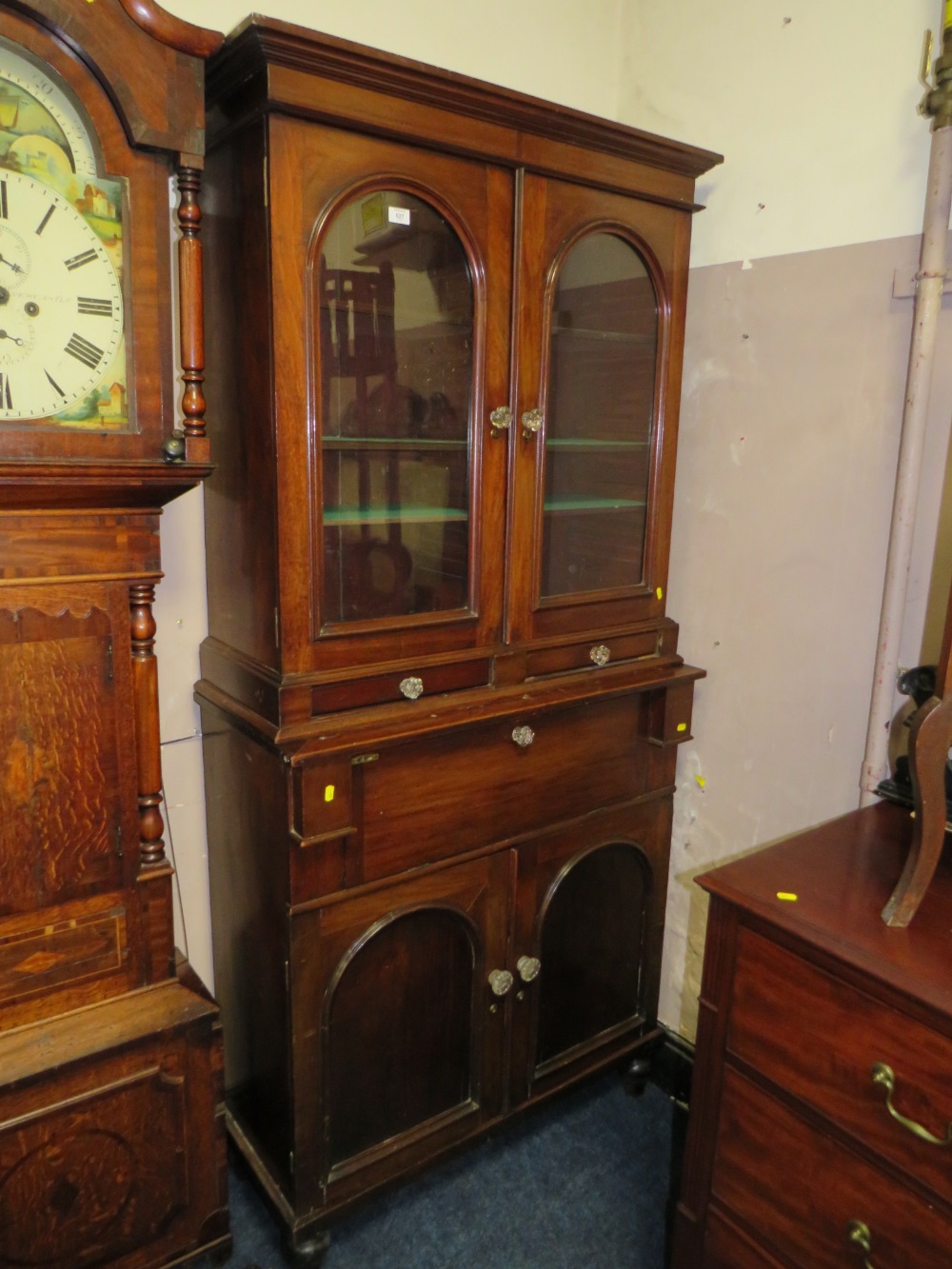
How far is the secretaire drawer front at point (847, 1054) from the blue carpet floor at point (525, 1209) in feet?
2.18

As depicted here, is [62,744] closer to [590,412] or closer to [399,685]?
Result: [399,685]

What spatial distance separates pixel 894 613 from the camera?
5.17 ft

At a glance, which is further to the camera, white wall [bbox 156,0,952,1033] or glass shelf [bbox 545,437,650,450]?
glass shelf [bbox 545,437,650,450]

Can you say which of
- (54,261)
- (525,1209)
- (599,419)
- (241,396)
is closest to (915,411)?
(599,419)

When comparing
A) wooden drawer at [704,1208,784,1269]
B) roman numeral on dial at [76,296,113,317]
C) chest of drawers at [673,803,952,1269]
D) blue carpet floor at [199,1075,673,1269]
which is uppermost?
roman numeral on dial at [76,296,113,317]

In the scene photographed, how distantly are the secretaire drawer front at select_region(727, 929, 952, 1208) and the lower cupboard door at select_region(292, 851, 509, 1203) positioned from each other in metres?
0.54

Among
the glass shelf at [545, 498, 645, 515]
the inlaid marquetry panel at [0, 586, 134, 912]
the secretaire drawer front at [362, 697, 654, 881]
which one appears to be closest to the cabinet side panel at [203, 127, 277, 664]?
the inlaid marquetry panel at [0, 586, 134, 912]

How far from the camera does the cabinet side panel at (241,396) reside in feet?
4.33

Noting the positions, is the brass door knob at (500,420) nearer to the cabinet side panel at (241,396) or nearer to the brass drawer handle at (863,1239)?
the cabinet side panel at (241,396)

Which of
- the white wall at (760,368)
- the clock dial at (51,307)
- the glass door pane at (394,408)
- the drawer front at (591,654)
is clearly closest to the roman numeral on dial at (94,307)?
the clock dial at (51,307)

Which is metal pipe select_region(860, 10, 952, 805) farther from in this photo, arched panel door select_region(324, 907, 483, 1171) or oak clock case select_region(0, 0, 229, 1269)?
oak clock case select_region(0, 0, 229, 1269)

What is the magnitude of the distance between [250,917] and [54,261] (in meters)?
1.10

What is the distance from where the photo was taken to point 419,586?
1.54m

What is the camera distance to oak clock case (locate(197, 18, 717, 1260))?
4.41 feet
